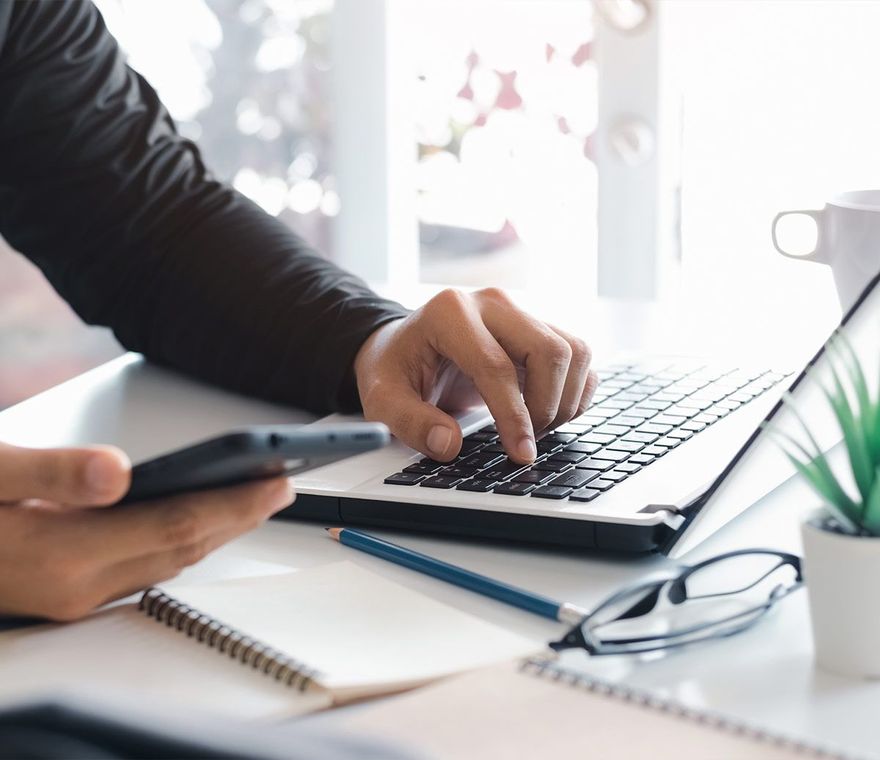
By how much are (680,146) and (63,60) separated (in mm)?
1250

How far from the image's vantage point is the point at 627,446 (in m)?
0.73

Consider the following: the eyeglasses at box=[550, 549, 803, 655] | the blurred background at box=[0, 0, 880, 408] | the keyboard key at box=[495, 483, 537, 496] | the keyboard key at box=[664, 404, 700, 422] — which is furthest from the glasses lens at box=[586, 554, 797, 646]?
the blurred background at box=[0, 0, 880, 408]

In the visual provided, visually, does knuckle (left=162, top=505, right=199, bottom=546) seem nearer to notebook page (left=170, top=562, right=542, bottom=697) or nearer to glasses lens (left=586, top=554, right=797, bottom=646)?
notebook page (left=170, top=562, right=542, bottom=697)

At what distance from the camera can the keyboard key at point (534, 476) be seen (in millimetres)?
663

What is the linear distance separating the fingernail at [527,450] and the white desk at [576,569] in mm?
71

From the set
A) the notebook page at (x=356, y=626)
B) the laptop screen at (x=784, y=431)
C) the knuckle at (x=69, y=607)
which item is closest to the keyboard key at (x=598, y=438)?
the laptop screen at (x=784, y=431)

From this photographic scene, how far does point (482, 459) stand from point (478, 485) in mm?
60

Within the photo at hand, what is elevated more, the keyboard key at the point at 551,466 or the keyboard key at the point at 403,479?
the keyboard key at the point at 551,466

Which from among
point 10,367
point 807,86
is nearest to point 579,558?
point 807,86

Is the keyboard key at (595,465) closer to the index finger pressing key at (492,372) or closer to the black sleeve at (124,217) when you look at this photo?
the index finger pressing key at (492,372)

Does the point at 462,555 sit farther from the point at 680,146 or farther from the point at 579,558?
the point at 680,146

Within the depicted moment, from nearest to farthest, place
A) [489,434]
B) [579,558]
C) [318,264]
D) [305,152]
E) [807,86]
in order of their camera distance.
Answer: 1. [579,558]
2. [489,434]
3. [318,264]
4. [807,86]
5. [305,152]

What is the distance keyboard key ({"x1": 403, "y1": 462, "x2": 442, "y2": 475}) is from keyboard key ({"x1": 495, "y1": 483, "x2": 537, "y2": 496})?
0.19ft

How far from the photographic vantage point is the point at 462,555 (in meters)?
0.63
